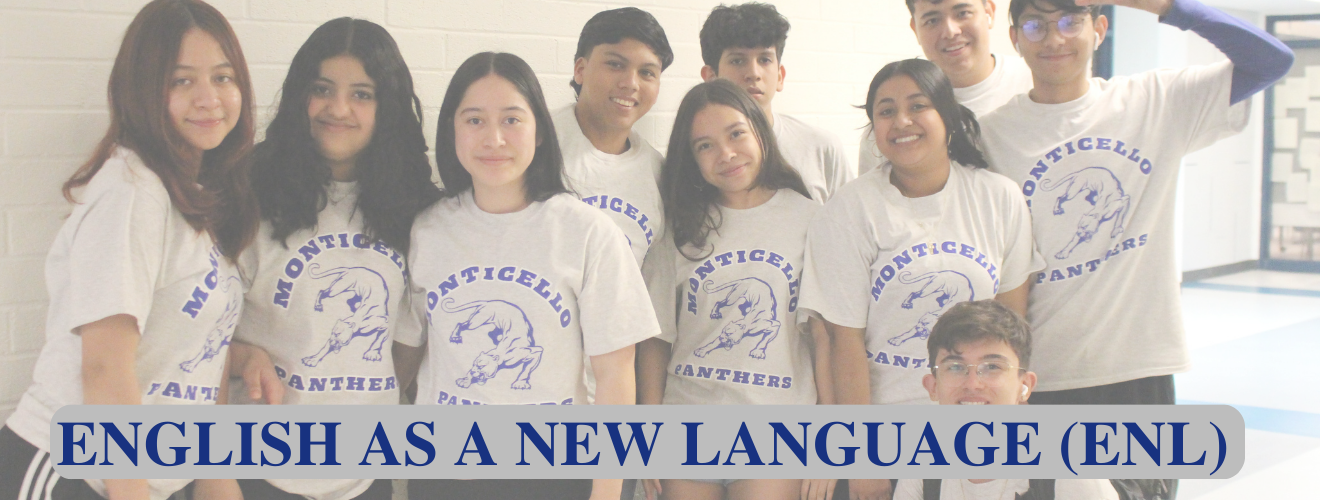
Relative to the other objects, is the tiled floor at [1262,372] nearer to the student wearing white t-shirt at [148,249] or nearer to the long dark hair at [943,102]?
the long dark hair at [943,102]

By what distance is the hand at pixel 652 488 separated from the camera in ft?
7.22

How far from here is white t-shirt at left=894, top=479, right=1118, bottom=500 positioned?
1726 millimetres

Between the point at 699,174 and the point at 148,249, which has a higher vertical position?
the point at 699,174

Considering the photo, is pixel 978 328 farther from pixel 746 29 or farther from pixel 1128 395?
pixel 746 29

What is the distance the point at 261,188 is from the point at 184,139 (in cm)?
21

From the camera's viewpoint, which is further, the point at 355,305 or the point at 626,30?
the point at 626,30

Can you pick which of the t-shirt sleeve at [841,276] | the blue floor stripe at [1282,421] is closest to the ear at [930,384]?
the t-shirt sleeve at [841,276]

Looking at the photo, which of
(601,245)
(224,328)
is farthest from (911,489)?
(224,328)

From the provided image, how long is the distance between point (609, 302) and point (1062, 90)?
4.16ft

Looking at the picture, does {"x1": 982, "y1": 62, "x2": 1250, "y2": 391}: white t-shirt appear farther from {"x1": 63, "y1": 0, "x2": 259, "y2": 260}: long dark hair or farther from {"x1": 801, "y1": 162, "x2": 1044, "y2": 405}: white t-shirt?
{"x1": 63, "y1": 0, "x2": 259, "y2": 260}: long dark hair

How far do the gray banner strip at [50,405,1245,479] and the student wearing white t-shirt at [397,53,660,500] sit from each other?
55mm

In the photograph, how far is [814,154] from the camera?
2463mm

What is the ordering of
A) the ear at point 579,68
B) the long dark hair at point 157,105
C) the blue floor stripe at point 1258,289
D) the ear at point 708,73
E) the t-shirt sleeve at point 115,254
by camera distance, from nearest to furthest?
1. the t-shirt sleeve at point 115,254
2. the long dark hair at point 157,105
3. the ear at point 579,68
4. the ear at point 708,73
5. the blue floor stripe at point 1258,289

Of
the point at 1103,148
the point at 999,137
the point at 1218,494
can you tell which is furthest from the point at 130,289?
the point at 1218,494
